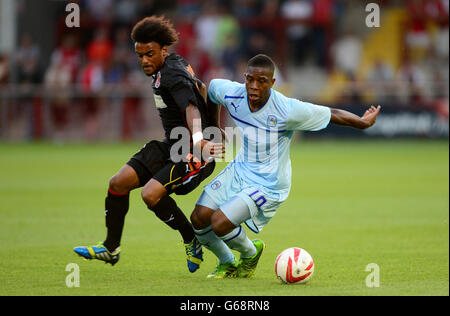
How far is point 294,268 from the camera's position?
6.73m

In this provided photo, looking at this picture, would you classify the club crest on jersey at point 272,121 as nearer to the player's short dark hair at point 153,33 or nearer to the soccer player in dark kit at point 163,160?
the soccer player in dark kit at point 163,160

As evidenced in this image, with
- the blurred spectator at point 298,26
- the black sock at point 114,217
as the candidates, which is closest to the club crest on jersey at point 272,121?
the black sock at point 114,217

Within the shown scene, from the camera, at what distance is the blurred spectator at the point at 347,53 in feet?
86.2

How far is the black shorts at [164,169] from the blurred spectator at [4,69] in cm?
1701

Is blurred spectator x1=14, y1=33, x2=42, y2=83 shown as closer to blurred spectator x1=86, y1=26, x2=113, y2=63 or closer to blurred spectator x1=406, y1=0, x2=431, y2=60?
blurred spectator x1=86, y1=26, x2=113, y2=63

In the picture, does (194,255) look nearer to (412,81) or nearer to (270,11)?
(412,81)

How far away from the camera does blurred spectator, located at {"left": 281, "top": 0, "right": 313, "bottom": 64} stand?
25.8m

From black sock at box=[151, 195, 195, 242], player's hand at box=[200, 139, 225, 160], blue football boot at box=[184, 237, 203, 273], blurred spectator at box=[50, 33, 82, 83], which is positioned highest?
blurred spectator at box=[50, 33, 82, 83]

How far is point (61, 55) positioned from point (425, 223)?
15.6 m

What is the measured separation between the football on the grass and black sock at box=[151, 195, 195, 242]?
104cm

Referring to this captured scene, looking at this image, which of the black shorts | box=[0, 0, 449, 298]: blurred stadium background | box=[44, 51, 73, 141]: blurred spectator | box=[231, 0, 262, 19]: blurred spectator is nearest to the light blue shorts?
the black shorts

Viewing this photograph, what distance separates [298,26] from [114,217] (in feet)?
66.6

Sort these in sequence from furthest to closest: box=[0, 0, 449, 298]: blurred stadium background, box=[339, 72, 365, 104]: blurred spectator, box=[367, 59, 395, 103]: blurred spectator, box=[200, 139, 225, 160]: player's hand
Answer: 1. box=[367, 59, 395, 103]: blurred spectator
2. box=[339, 72, 365, 104]: blurred spectator
3. box=[0, 0, 449, 298]: blurred stadium background
4. box=[200, 139, 225, 160]: player's hand
